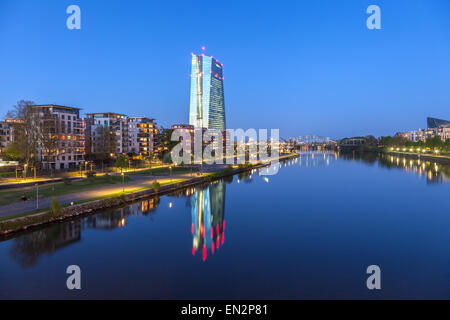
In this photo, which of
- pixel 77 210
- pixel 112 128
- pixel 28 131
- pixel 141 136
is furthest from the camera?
pixel 141 136

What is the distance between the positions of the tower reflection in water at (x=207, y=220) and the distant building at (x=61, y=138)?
1027 inches

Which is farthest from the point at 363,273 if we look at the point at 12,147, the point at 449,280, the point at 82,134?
Answer: the point at 82,134

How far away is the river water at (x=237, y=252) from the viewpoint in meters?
12.5

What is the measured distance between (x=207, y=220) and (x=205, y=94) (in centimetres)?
12789

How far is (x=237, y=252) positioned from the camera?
1702 centimetres

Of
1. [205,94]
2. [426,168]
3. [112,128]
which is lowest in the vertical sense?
[426,168]

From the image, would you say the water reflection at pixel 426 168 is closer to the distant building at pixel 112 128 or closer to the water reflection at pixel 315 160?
the water reflection at pixel 315 160

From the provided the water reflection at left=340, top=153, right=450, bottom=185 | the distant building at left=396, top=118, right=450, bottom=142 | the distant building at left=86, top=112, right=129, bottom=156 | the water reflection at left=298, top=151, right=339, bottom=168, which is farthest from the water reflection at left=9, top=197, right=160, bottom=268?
the distant building at left=396, top=118, right=450, bottom=142

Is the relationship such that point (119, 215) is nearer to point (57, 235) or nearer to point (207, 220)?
point (57, 235)

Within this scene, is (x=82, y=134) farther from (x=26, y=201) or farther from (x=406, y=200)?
(x=406, y=200)

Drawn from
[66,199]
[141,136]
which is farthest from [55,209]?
[141,136]

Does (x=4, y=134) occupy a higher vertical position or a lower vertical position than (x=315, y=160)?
higher

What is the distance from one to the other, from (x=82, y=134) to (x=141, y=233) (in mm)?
44148

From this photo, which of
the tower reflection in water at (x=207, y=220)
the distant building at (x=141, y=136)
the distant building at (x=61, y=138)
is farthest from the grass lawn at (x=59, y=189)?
the distant building at (x=141, y=136)
